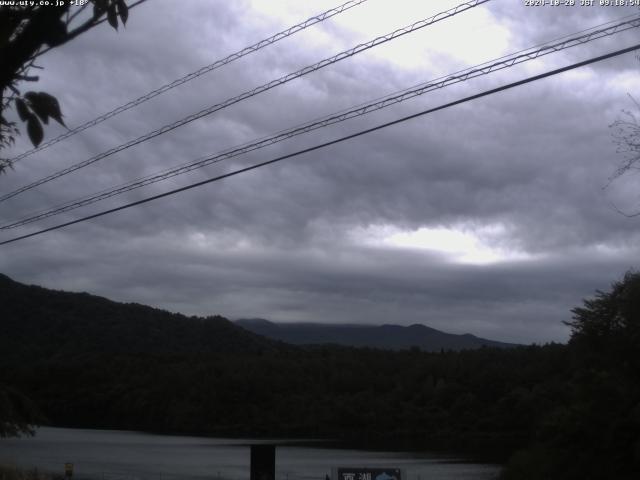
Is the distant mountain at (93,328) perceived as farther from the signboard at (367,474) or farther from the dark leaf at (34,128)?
the dark leaf at (34,128)

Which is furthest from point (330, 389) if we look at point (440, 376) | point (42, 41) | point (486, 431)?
point (42, 41)

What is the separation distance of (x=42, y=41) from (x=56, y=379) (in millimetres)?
A: 89789

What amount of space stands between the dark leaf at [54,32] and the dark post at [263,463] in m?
12.9

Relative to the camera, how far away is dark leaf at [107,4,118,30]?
4.77 metres

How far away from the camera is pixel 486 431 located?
81.5 metres

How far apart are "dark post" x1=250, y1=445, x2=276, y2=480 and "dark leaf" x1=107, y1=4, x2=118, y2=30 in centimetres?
1277

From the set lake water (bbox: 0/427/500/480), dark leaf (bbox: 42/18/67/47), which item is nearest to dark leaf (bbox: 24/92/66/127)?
dark leaf (bbox: 42/18/67/47)

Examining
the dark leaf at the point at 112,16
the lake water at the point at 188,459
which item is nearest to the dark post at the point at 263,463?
the dark leaf at the point at 112,16

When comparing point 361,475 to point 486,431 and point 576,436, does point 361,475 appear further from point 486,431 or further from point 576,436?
point 486,431

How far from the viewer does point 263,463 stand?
644 inches

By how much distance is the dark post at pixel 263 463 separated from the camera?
16.3m

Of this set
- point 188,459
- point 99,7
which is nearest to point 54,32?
point 99,7

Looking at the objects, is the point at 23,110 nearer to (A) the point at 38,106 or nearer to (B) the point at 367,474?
(A) the point at 38,106

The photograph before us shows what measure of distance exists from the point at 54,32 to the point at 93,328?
114029 mm
